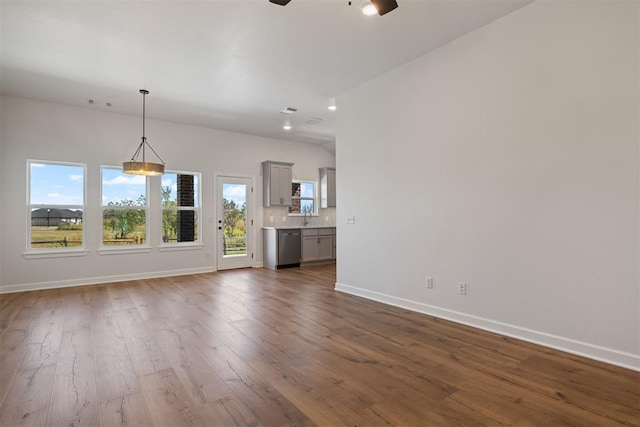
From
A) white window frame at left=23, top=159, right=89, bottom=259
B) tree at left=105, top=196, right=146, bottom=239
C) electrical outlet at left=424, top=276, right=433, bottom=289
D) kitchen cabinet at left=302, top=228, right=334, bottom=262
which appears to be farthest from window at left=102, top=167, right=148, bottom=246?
electrical outlet at left=424, top=276, right=433, bottom=289

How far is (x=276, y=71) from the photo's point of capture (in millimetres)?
4227

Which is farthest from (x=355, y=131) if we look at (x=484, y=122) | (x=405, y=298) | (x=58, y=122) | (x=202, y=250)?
(x=58, y=122)

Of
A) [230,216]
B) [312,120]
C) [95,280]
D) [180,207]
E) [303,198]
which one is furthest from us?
[303,198]

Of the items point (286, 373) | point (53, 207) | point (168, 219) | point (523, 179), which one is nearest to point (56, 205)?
point (53, 207)

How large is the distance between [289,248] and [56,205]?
4.24 metres

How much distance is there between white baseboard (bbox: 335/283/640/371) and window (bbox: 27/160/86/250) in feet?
17.2

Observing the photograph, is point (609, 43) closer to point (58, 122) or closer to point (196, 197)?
point (196, 197)

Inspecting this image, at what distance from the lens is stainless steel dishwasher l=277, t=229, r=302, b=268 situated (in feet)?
23.7

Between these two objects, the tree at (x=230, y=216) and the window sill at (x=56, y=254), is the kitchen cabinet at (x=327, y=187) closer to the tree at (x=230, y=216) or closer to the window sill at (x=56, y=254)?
the tree at (x=230, y=216)

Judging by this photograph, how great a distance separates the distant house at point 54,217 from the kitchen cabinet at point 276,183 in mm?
3515

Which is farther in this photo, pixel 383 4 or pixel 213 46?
pixel 213 46

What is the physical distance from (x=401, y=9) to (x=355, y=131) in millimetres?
1949

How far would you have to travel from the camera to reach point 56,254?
538 centimetres

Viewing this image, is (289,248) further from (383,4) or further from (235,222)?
(383,4)
